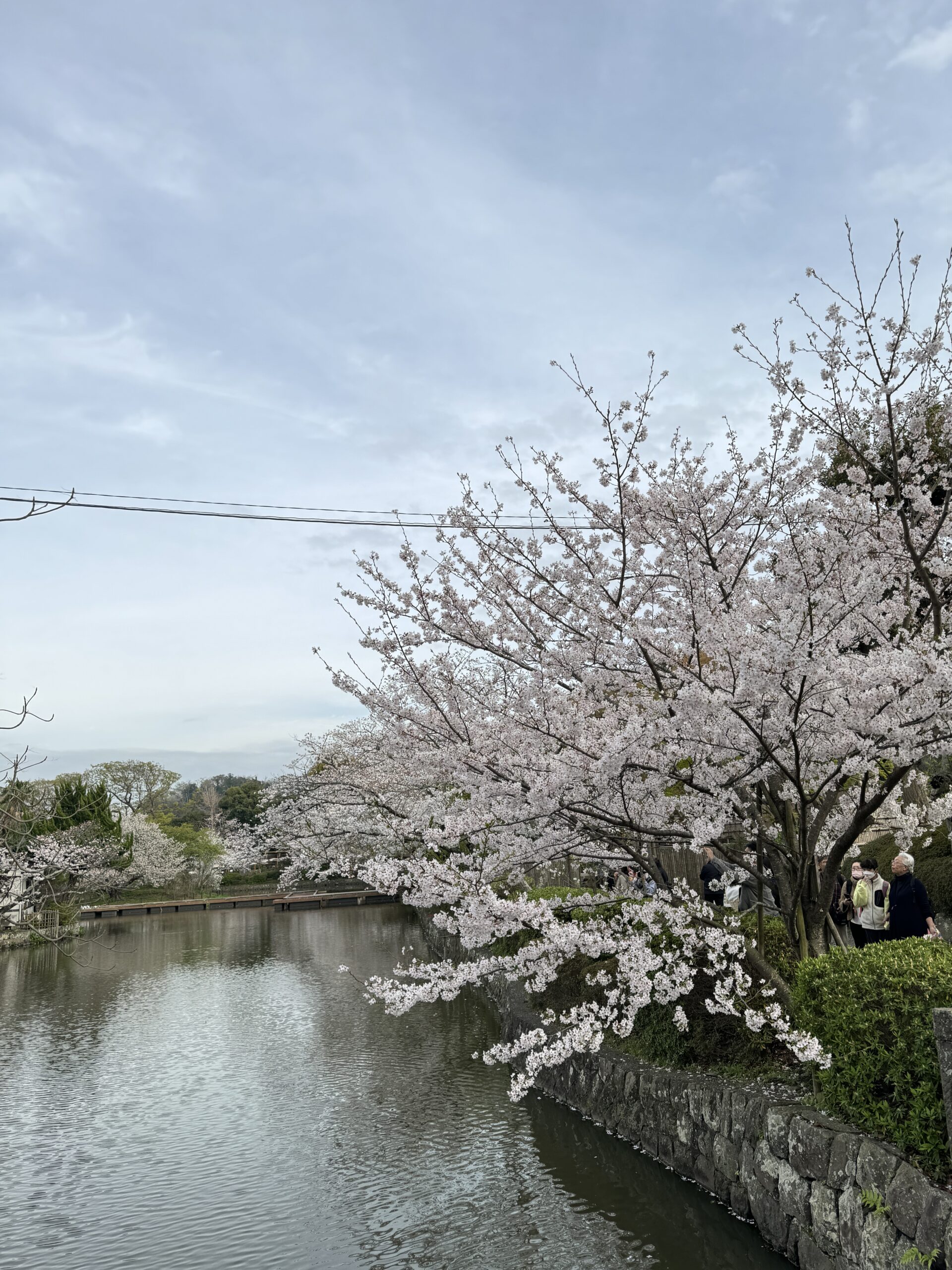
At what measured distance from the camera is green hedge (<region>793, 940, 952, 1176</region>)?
419 centimetres

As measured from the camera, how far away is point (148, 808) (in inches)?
2176

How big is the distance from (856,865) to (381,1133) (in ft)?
17.1

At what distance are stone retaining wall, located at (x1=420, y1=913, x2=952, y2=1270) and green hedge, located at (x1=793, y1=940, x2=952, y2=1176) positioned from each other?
14cm

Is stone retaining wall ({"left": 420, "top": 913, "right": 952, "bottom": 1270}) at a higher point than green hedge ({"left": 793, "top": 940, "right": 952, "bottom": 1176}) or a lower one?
lower

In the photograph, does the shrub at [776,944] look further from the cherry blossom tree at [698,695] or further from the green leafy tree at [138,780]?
the green leafy tree at [138,780]

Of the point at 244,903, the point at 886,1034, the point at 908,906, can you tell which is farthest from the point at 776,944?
the point at 244,903

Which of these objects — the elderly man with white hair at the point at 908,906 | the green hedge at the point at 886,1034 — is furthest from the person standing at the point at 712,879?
the green hedge at the point at 886,1034

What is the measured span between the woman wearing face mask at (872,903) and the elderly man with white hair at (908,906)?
3.32ft

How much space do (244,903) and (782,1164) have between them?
40.5 m

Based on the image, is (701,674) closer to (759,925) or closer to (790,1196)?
(759,925)

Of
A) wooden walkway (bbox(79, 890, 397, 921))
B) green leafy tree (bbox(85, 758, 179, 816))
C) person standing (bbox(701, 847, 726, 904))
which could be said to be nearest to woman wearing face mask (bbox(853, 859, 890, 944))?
person standing (bbox(701, 847, 726, 904))

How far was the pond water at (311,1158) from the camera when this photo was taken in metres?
5.71

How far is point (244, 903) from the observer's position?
42000mm

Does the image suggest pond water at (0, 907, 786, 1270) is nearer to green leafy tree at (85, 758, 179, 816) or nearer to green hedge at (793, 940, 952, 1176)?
green hedge at (793, 940, 952, 1176)
